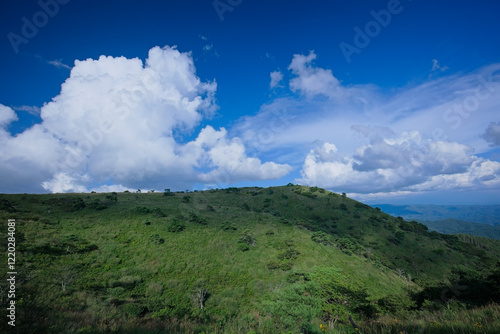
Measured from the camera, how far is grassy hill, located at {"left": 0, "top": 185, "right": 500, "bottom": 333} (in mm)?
8648

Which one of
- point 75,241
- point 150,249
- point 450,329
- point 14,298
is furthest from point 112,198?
point 450,329

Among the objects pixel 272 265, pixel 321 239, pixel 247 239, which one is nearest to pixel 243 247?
pixel 247 239

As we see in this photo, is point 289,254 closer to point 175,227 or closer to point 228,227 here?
point 228,227

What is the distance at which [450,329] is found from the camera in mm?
5461

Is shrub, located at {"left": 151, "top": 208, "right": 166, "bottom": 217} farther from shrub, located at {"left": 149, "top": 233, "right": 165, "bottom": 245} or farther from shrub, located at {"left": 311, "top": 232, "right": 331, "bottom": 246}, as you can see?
shrub, located at {"left": 311, "top": 232, "right": 331, "bottom": 246}

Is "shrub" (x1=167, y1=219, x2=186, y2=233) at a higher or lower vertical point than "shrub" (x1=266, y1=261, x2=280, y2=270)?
higher

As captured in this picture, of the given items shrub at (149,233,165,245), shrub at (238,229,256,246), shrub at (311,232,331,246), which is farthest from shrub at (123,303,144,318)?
shrub at (311,232,331,246)

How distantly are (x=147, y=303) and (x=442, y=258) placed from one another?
83.7 m

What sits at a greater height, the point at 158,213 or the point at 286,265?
the point at 158,213

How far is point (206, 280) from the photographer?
1176 inches

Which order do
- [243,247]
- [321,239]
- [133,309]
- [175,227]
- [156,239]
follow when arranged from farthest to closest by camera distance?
[321,239] < [175,227] < [243,247] < [156,239] < [133,309]

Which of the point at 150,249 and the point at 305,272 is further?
the point at 150,249

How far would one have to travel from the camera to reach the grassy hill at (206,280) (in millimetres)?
8648

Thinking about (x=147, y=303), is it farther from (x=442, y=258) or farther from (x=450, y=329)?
(x=442, y=258)
